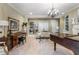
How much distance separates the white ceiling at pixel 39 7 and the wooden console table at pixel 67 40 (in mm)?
601

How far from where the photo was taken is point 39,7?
3.26 meters

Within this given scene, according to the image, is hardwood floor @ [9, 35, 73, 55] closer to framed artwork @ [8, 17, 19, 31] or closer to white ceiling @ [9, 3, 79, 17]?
framed artwork @ [8, 17, 19, 31]

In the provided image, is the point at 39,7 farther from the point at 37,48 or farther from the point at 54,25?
the point at 37,48

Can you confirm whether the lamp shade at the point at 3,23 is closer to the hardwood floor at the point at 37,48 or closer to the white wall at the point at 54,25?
the hardwood floor at the point at 37,48

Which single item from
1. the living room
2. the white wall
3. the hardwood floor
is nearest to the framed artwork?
the living room

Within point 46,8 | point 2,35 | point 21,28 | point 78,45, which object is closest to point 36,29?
point 21,28

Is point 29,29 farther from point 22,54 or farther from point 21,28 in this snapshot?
point 22,54

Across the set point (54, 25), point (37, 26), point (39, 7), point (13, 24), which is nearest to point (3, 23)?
point (13, 24)

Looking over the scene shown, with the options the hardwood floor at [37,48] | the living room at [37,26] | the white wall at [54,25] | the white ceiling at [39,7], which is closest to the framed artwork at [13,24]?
the living room at [37,26]

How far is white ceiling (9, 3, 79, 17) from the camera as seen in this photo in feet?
10.4

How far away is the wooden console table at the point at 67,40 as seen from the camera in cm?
276

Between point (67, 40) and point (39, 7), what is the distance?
1.08 metres
